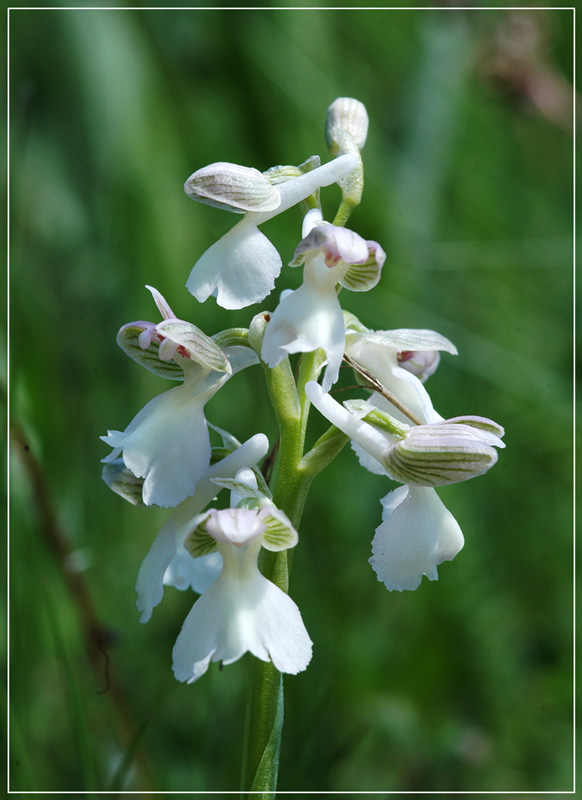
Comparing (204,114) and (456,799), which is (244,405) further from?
(204,114)

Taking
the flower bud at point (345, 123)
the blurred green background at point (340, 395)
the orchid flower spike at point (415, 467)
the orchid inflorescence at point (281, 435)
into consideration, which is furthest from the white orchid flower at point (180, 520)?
the flower bud at point (345, 123)

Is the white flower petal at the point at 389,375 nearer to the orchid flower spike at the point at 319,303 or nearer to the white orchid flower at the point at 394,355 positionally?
the white orchid flower at the point at 394,355

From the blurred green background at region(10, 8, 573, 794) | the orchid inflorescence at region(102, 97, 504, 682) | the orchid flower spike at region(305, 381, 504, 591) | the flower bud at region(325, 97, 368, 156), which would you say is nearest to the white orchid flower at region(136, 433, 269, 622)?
the orchid inflorescence at region(102, 97, 504, 682)

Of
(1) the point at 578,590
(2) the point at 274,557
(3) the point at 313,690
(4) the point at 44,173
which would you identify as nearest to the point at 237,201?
(2) the point at 274,557

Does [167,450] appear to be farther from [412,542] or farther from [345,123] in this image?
[345,123]

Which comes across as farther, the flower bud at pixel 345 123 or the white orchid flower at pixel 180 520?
the flower bud at pixel 345 123

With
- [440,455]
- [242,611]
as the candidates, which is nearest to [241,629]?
[242,611]
